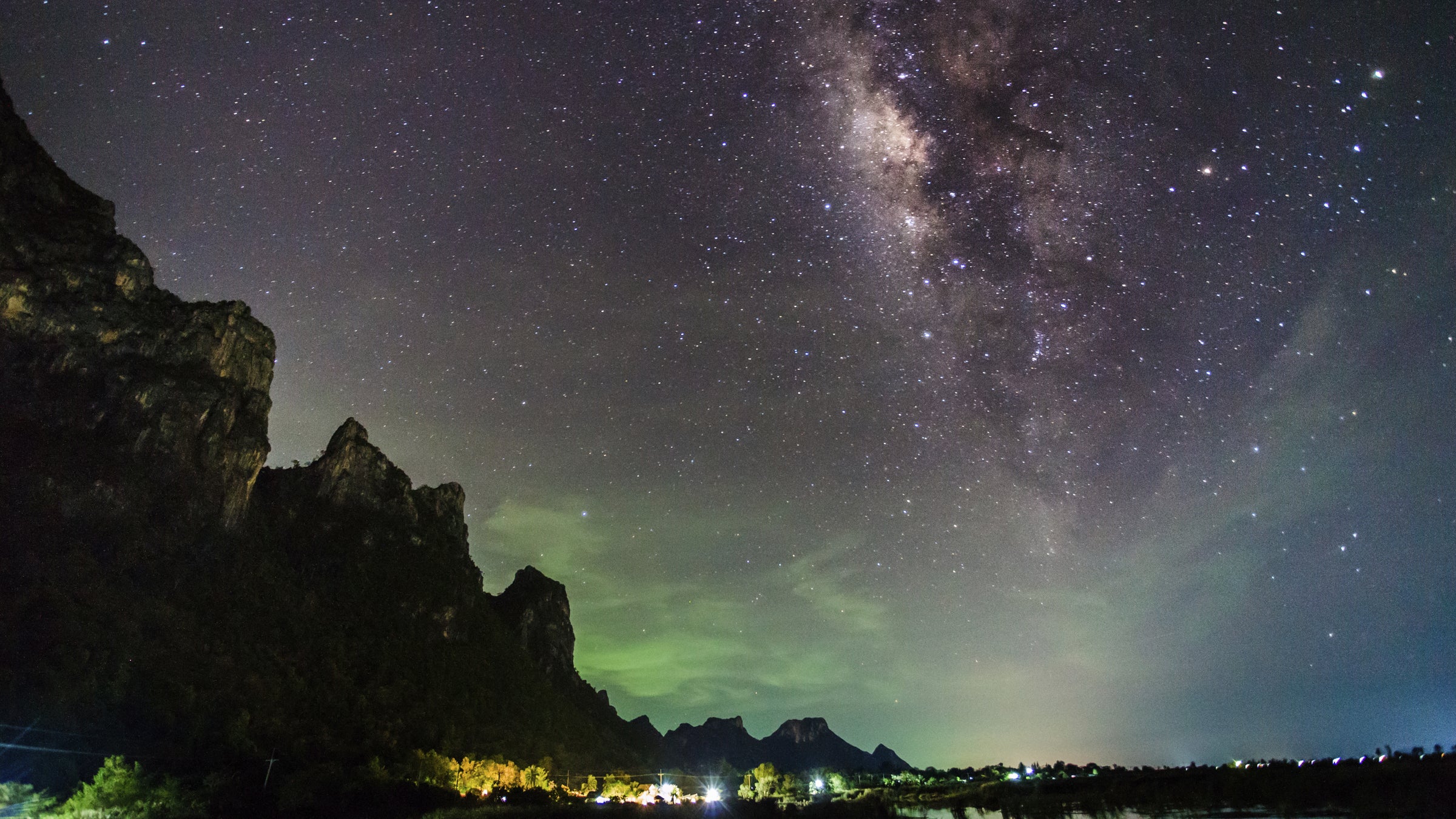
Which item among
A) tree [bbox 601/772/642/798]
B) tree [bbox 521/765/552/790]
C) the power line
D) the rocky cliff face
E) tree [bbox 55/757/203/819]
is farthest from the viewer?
tree [bbox 601/772/642/798]

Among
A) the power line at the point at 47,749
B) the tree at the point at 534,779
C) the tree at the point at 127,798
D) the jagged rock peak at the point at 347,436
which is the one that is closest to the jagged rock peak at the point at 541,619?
the jagged rock peak at the point at 347,436

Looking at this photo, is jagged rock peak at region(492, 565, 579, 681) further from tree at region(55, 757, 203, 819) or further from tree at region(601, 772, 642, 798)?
tree at region(55, 757, 203, 819)

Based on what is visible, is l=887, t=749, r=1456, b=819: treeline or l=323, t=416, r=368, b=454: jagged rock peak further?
l=323, t=416, r=368, b=454: jagged rock peak

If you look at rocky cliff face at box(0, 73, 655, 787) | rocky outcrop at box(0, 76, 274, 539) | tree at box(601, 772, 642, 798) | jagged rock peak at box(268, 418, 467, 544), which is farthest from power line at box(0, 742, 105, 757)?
jagged rock peak at box(268, 418, 467, 544)

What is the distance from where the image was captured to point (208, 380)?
10269cm

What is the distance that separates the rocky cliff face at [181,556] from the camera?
68250 millimetres

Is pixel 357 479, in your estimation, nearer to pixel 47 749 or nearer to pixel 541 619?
pixel 541 619

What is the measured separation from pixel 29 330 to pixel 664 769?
441 ft

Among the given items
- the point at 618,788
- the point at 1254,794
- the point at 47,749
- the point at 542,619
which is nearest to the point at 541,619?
the point at 542,619

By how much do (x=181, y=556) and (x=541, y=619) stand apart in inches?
3749

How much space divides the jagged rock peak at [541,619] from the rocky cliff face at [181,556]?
1336 inches

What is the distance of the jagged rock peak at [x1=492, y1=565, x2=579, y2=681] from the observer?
173 metres

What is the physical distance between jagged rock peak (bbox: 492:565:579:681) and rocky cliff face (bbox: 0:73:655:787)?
33925mm

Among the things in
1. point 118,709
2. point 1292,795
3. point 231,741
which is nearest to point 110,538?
point 118,709
